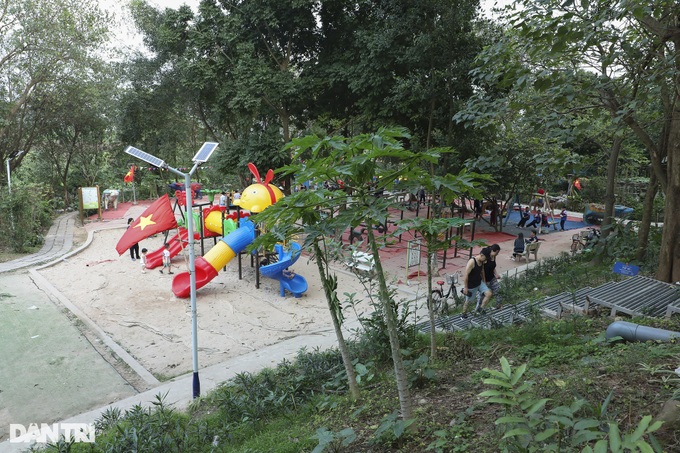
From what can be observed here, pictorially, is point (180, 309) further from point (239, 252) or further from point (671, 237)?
point (671, 237)

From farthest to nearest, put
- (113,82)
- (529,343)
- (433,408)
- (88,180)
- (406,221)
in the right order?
(88,180)
(113,82)
(529,343)
(433,408)
(406,221)

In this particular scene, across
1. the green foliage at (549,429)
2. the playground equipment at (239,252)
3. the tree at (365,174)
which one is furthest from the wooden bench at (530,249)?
the green foliage at (549,429)

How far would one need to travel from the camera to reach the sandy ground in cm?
928

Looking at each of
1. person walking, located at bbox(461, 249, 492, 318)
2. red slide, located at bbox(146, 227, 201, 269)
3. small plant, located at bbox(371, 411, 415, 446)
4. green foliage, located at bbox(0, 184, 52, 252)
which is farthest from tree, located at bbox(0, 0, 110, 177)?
small plant, located at bbox(371, 411, 415, 446)

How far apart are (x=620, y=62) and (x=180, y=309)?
1063 centimetres

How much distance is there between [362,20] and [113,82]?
485 inches

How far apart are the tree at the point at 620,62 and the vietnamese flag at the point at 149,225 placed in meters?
9.47

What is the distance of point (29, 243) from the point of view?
1811 centimetres

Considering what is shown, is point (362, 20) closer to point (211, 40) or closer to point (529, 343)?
point (211, 40)

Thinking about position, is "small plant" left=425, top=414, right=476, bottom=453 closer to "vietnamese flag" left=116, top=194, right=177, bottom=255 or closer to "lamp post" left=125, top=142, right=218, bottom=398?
"lamp post" left=125, top=142, right=218, bottom=398

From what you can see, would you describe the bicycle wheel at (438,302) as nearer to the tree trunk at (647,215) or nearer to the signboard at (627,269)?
the signboard at (627,269)

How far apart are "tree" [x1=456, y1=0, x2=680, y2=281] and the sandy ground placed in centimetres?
676

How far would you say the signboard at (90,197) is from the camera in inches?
921

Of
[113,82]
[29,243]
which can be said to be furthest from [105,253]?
[113,82]
